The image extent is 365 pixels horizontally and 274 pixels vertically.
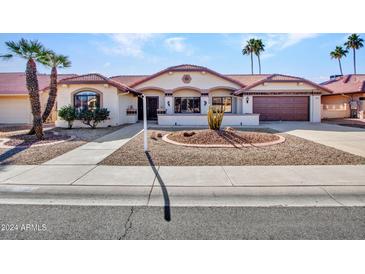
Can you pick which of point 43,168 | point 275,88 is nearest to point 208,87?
point 275,88

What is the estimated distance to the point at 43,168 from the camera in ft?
24.1

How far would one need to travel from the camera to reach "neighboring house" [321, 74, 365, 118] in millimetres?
27750

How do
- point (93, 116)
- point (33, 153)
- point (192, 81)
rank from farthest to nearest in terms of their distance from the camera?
point (192, 81), point (93, 116), point (33, 153)

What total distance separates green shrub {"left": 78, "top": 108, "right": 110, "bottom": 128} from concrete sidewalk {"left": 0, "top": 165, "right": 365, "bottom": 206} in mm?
11153

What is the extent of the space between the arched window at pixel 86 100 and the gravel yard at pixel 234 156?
35.6ft

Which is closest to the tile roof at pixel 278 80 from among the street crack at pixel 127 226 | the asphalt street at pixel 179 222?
the asphalt street at pixel 179 222

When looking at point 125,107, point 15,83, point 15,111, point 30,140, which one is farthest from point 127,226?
point 15,83

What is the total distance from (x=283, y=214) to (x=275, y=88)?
21199 millimetres

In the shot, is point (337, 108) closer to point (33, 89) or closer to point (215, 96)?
point (215, 96)

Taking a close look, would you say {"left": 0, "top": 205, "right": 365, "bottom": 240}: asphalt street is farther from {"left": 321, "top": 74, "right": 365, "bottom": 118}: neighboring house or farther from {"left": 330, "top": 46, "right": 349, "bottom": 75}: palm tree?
{"left": 330, "top": 46, "right": 349, "bottom": 75}: palm tree

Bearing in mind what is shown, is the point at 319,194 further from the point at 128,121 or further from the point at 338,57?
the point at 338,57

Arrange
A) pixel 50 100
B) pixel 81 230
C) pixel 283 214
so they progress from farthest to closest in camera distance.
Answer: pixel 50 100 < pixel 283 214 < pixel 81 230

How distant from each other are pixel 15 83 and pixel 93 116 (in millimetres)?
12801

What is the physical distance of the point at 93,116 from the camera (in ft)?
60.0
